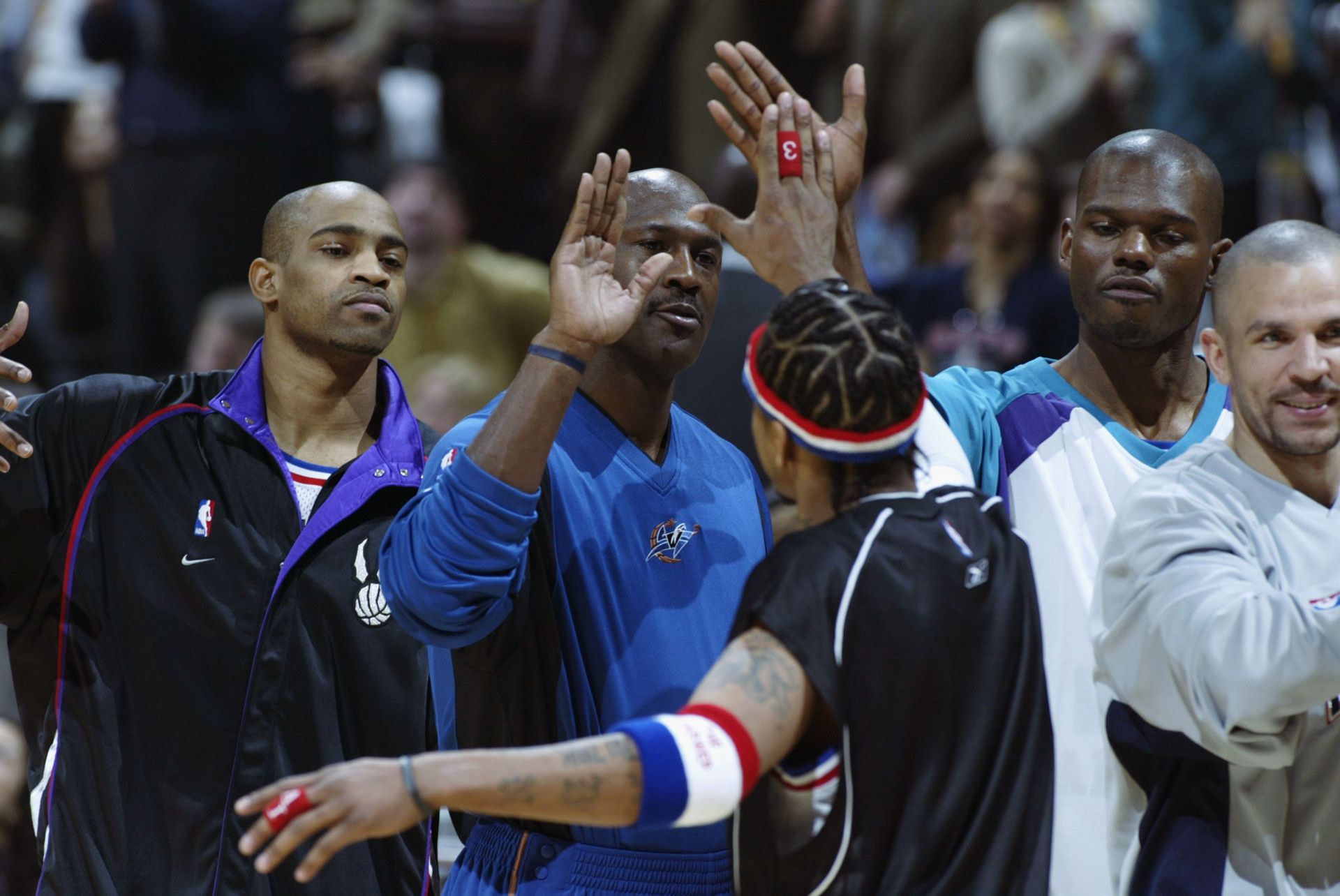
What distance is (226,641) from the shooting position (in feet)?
13.1

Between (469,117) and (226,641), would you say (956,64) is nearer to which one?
(469,117)

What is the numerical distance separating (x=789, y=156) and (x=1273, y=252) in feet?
3.03

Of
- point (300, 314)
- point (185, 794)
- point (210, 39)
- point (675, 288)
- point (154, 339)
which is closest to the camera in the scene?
point (675, 288)

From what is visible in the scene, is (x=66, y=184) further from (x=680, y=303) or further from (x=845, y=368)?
(x=845, y=368)

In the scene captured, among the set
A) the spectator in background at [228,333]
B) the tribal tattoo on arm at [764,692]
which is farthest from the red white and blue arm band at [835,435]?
the spectator in background at [228,333]

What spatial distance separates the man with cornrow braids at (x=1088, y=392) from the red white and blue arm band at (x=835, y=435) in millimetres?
563

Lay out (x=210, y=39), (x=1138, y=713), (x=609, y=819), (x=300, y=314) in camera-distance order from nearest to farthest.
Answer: (x=609, y=819), (x=1138, y=713), (x=300, y=314), (x=210, y=39)

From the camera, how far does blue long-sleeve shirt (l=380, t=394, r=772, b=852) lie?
3.00 meters

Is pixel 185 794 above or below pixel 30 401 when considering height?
below

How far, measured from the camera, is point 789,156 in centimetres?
338

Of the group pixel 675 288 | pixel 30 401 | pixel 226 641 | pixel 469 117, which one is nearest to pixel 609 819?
pixel 675 288

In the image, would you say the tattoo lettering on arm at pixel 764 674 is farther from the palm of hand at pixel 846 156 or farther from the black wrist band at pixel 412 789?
the palm of hand at pixel 846 156

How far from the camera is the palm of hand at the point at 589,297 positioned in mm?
3201

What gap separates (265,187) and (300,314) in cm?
452
